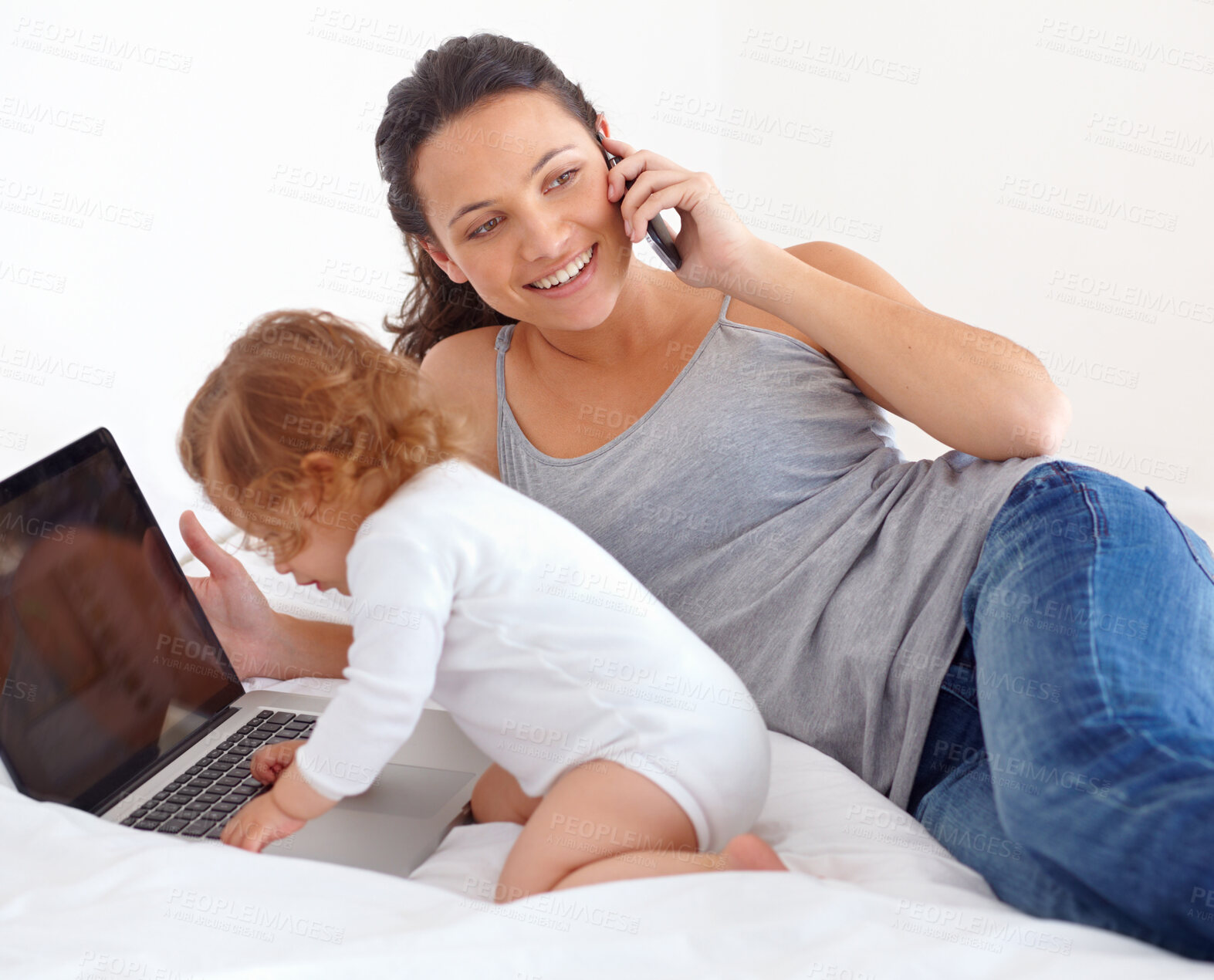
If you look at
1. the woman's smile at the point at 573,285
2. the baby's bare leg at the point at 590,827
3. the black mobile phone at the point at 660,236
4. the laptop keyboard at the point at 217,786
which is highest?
the black mobile phone at the point at 660,236

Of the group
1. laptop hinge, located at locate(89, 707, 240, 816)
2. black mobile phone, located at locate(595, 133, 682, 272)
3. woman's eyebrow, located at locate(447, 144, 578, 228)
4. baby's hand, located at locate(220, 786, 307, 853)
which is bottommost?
laptop hinge, located at locate(89, 707, 240, 816)

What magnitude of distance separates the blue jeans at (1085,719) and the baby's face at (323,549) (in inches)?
24.0

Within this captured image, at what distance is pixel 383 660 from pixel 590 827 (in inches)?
8.9

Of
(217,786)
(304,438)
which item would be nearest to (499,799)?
(217,786)

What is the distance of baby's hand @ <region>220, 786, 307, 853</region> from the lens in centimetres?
89

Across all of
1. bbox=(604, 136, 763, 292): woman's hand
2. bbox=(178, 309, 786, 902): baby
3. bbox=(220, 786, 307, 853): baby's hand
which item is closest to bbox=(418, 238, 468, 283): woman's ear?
bbox=(604, 136, 763, 292): woman's hand

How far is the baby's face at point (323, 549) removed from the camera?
95cm

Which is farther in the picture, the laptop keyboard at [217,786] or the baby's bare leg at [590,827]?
the laptop keyboard at [217,786]

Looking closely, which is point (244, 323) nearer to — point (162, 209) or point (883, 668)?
point (162, 209)

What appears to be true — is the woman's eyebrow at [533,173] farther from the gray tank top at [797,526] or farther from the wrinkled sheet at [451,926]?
the wrinkled sheet at [451,926]

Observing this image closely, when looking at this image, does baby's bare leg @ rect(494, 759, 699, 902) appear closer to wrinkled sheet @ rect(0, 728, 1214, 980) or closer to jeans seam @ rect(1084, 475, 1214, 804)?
wrinkled sheet @ rect(0, 728, 1214, 980)

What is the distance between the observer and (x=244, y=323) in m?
1.96

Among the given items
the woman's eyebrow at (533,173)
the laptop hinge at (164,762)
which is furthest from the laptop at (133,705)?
the woman's eyebrow at (533,173)

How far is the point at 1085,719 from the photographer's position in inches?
31.0
